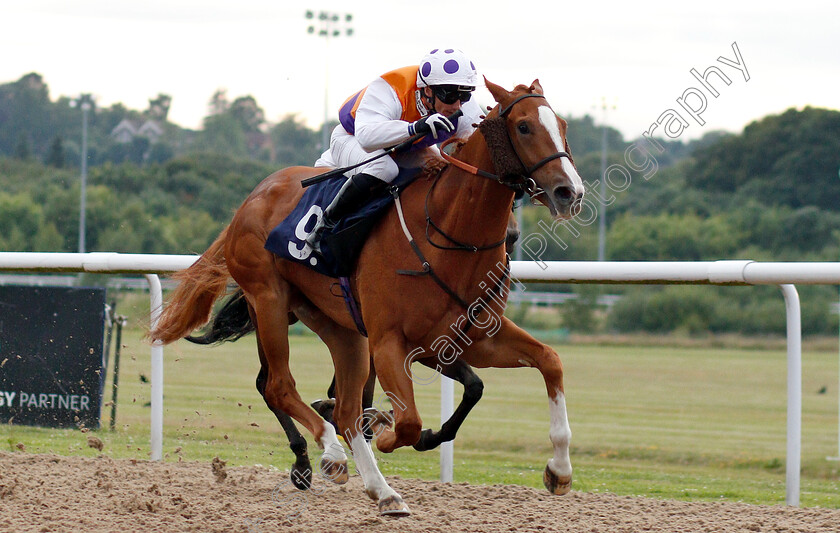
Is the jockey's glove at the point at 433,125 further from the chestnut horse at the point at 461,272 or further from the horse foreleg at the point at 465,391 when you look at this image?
the horse foreleg at the point at 465,391

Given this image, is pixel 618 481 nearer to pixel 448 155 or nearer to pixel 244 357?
pixel 448 155

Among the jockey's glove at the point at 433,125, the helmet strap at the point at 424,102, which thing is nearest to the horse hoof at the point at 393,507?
the jockey's glove at the point at 433,125

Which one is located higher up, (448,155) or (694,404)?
(448,155)

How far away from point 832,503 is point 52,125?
26804mm

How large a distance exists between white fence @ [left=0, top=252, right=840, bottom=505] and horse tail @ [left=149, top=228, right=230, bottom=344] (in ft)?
0.46

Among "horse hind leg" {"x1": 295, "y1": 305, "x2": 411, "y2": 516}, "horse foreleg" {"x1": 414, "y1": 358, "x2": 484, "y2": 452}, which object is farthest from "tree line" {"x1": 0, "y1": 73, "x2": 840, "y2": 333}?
"horse foreleg" {"x1": 414, "y1": 358, "x2": 484, "y2": 452}

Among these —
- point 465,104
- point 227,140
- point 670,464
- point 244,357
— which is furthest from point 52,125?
point 465,104

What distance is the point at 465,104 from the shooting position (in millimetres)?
4016

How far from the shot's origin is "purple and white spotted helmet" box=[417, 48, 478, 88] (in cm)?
372

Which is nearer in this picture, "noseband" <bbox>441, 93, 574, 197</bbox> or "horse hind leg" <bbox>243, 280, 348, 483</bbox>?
"noseband" <bbox>441, 93, 574, 197</bbox>

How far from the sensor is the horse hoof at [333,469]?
14.2 ft

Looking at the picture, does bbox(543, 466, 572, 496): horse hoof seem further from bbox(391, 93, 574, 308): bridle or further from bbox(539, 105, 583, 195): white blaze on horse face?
bbox(539, 105, 583, 195): white blaze on horse face

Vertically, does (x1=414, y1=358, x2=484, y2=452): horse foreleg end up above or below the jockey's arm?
below

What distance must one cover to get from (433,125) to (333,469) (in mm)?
1626
